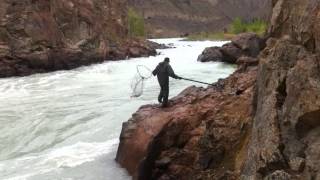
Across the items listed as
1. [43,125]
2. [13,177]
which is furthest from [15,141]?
[13,177]

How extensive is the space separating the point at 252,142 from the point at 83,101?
17.8 meters

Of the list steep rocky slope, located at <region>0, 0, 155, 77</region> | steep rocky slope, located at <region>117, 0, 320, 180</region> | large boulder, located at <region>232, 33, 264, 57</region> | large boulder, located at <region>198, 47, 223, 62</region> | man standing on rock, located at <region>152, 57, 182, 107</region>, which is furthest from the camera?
large boulder, located at <region>198, 47, 223, 62</region>

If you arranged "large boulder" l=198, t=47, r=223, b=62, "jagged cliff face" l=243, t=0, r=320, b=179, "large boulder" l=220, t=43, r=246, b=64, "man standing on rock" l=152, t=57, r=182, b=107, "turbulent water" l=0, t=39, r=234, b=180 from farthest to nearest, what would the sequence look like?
"large boulder" l=198, t=47, r=223, b=62
"large boulder" l=220, t=43, r=246, b=64
"man standing on rock" l=152, t=57, r=182, b=107
"turbulent water" l=0, t=39, r=234, b=180
"jagged cliff face" l=243, t=0, r=320, b=179

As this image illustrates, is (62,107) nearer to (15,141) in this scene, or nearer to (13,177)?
(15,141)

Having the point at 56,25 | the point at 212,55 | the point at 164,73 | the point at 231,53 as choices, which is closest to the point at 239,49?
the point at 231,53

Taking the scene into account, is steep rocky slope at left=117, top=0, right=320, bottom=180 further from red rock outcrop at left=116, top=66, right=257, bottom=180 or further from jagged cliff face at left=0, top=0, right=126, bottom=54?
jagged cliff face at left=0, top=0, right=126, bottom=54

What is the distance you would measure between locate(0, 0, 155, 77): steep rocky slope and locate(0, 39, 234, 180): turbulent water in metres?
5.87

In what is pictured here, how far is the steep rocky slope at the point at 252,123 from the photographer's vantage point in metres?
9.51

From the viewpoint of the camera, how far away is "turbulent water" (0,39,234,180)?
1695cm

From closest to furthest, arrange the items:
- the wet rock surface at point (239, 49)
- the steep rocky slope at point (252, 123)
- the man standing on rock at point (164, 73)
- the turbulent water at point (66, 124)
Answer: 1. the steep rocky slope at point (252, 123)
2. the turbulent water at point (66, 124)
3. the man standing on rock at point (164, 73)
4. the wet rock surface at point (239, 49)

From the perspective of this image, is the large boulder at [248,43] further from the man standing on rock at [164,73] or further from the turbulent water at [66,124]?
the man standing on rock at [164,73]

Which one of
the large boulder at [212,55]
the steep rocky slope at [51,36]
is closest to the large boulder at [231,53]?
the large boulder at [212,55]

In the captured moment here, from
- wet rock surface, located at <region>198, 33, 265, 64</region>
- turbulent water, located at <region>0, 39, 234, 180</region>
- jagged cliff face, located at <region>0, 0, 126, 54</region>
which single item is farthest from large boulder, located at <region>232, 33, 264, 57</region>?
jagged cliff face, located at <region>0, 0, 126, 54</region>

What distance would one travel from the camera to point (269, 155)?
997 centimetres
